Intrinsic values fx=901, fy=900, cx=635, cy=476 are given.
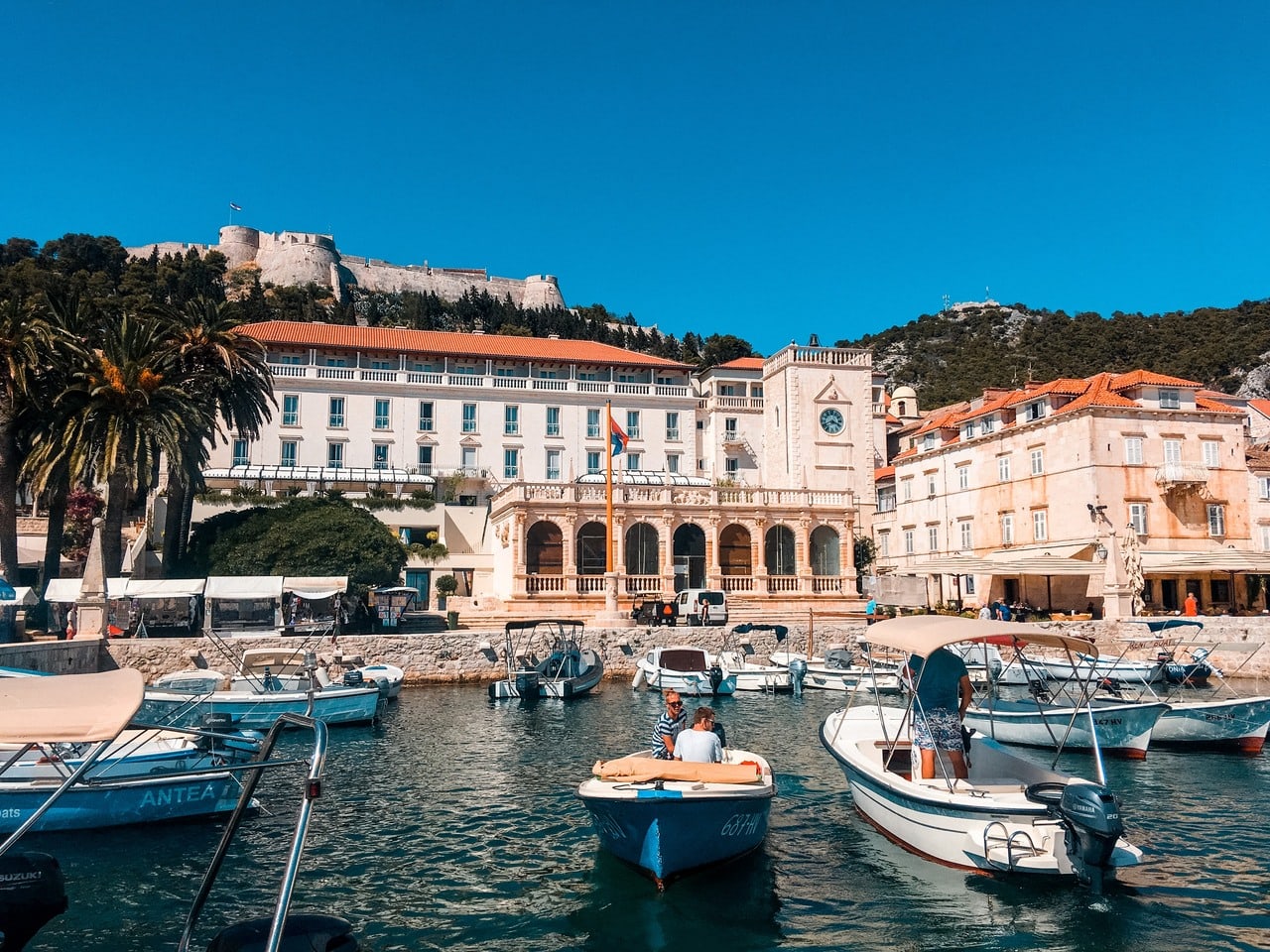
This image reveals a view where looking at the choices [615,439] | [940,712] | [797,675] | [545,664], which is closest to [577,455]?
[615,439]

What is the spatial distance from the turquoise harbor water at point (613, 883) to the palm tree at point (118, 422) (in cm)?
2271

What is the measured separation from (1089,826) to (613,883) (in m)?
6.10

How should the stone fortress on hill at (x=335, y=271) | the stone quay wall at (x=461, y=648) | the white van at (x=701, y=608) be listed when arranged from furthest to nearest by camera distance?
the stone fortress on hill at (x=335, y=271), the white van at (x=701, y=608), the stone quay wall at (x=461, y=648)

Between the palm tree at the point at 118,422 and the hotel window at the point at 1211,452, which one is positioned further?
the hotel window at the point at 1211,452

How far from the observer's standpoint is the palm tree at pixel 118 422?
3509 cm

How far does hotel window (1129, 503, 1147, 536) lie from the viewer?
4631 centimetres

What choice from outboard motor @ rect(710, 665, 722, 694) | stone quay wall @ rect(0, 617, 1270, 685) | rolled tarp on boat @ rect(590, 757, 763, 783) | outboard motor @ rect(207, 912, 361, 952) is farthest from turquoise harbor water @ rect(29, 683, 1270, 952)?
outboard motor @ rect(710, 665, 722, 694)

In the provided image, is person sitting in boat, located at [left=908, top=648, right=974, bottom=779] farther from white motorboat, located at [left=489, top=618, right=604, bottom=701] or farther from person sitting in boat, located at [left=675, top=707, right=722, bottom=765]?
white motorboat, located at [left=489, top=618, right=604, bottom=701]

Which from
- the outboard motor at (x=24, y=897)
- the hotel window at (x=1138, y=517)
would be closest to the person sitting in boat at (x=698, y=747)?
the outboard motor at (x=24, y=897)

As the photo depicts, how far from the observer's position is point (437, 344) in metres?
63.8

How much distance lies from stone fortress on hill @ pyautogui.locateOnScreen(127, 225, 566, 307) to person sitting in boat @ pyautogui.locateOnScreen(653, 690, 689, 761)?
12745 centimetres

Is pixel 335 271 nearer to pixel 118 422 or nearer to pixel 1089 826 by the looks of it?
pixel 118 422

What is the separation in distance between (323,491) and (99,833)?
136ft

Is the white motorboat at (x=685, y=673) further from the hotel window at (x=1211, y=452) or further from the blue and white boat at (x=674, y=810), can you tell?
the hotel window at (x=1211, y=452)
